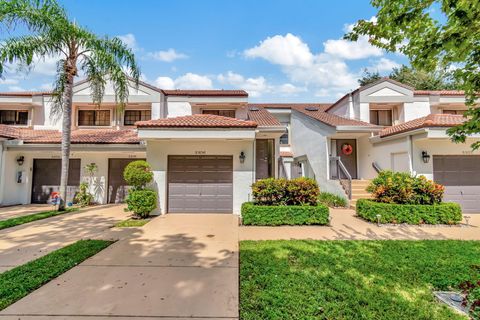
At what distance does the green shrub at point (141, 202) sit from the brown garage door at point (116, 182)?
15.7 feet

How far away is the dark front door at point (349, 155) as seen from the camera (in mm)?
16688

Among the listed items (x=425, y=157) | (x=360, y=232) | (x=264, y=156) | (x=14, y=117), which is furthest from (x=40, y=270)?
(x=14, y=117)

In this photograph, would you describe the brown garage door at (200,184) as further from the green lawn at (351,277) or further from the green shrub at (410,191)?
the green shrub at (410,191)

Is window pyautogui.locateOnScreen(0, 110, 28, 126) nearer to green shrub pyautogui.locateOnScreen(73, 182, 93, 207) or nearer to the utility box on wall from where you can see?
the utility box on wall

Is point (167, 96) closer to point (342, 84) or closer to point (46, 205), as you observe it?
point (46, 205)

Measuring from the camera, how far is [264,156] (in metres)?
14.8

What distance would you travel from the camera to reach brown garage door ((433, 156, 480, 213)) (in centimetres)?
1168

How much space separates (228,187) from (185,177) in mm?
2127

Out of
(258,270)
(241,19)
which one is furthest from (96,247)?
(241,19)

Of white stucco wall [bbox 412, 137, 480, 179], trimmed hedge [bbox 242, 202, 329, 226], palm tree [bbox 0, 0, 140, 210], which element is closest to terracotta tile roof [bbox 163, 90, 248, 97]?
palm tree [bbox 0, 0, 140, 210]

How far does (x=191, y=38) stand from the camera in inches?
479

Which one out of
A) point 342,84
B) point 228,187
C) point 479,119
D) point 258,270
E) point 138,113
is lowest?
point 258,270

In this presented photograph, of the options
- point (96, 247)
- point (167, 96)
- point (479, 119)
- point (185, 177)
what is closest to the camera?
point (479, 119)

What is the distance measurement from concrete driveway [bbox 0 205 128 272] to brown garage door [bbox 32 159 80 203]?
373cm
